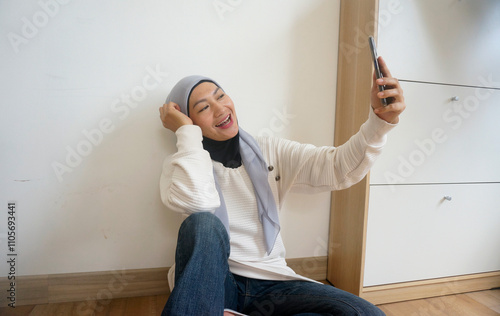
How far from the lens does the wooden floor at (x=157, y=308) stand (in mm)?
995

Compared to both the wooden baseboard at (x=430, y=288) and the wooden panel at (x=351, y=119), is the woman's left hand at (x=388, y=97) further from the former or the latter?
the wooden baseboard at (x=430, y=288)

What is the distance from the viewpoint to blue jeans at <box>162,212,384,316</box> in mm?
529

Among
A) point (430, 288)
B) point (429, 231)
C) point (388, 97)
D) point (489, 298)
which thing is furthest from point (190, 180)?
point (489, 298)

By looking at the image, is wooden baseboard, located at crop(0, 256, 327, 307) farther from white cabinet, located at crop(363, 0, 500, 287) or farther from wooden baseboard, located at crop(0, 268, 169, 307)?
white cabinet, located at crop(363, 0, 500, 287)

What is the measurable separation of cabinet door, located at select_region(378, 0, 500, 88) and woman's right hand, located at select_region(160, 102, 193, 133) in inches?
28.0

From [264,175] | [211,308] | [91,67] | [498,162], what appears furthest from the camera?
[498,162]

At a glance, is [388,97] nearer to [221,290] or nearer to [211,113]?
[211,113]

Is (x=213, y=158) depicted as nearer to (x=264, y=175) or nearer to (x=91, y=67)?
(x=264, y=175)

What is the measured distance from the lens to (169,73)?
1.05 m

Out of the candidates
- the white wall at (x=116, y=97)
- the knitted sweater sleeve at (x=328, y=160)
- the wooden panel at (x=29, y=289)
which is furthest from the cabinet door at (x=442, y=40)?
the wooden panel at (x=29, y=289)

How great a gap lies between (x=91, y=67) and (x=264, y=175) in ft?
2.38

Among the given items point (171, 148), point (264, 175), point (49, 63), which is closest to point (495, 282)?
point (264, 175)

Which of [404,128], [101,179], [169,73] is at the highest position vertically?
[169,73]

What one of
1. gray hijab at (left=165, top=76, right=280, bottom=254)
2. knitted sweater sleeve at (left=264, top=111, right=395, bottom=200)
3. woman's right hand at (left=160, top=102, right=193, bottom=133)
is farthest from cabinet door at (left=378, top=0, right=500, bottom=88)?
woman's right hand at (left=160, top=102, right=193, bottom=133)
